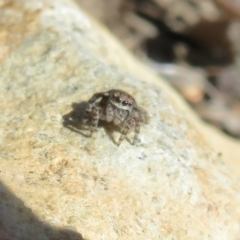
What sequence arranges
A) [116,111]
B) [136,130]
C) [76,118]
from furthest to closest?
[116,111], [76,118], [136,130]

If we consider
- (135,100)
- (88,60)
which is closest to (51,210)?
(135,100)

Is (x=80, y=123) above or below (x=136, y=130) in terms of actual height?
below

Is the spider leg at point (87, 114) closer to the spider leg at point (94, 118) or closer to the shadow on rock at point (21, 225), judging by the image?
the spider leg at point (94, 118)

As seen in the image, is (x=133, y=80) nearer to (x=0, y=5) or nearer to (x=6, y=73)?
(x=6, y=73)

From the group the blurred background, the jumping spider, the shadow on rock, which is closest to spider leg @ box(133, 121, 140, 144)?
the jumping spider

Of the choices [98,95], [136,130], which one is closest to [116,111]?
[98,95]

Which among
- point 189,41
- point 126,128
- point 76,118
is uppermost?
A: point 126,128

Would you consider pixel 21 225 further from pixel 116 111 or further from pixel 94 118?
pixel 116 111

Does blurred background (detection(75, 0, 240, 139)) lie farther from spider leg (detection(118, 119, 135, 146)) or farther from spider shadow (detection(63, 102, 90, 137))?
spider leg (detection(118, 119, 135, 146))

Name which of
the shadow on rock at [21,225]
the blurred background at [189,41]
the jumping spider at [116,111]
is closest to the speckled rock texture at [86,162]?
the shadow on rock at [21,225]
